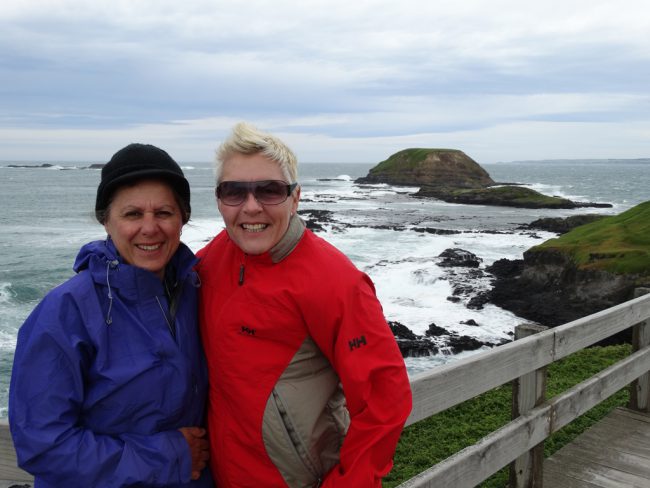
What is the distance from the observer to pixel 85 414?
1.90 m

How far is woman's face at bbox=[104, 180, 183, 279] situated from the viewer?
2.06 metres

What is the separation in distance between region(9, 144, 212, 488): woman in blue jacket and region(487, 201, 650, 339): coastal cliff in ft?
52.6

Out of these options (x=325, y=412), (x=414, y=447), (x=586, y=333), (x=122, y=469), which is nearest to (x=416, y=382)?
(x=325, y=412)

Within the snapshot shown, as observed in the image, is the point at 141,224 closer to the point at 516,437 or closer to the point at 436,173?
the point at 516,437

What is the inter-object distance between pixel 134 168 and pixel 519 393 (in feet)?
9.00

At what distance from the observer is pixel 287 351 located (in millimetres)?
2021

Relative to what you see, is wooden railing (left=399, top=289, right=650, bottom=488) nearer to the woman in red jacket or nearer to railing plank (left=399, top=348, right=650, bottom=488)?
railing plank (left=399, top=348, right=650, bottom=488)

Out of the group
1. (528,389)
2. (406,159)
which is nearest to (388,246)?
(528,389)

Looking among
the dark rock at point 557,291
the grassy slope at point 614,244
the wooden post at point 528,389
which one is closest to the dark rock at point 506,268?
the dark rock at point 557,291

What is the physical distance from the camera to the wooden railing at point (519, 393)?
9.13 feet

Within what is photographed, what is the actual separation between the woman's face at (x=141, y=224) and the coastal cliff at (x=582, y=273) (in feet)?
52.8

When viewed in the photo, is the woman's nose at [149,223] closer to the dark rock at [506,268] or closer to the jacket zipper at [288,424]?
the jacket zipper at [288,424]

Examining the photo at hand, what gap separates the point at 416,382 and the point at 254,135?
135cm

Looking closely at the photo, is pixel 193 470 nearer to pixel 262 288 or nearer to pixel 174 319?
pixel 174 319
